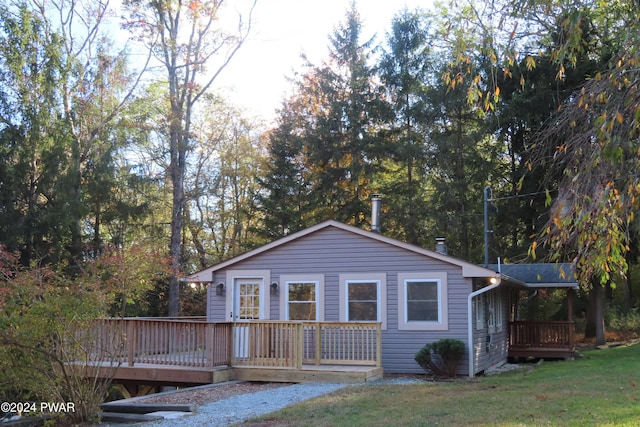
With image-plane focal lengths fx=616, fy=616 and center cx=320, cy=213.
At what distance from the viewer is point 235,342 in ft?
41.4

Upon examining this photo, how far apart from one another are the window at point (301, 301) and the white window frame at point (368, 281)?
0.65 metres

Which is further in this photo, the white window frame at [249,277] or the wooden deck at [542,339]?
the wooden deck at [542,339]

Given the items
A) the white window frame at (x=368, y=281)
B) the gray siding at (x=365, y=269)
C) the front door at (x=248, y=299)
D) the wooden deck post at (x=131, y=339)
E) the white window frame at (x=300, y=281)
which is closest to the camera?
the wooden deck post at (x=131, y=339)

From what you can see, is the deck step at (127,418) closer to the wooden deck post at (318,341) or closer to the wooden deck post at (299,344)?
the wooden deck post at (299,344)

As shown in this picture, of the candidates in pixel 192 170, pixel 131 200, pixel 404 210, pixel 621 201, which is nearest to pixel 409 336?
pixel 621 201

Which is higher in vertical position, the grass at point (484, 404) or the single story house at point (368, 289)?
the single story house at point (368, 289)

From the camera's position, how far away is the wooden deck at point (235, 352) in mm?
12008

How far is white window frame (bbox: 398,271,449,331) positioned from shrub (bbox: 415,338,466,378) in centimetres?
52

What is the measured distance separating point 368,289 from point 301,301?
1.61 meters

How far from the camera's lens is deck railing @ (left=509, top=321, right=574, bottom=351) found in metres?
17.5

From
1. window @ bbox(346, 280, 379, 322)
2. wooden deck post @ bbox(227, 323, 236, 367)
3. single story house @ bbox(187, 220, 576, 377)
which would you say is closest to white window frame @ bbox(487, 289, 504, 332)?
single story house @ bbox(187, 220, 576, 377)

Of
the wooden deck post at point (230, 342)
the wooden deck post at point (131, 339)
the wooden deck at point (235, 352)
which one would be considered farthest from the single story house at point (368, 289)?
the wooden deck post at point (131, 339)

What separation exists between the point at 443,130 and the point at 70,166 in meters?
15.4

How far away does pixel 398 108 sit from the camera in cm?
2762
